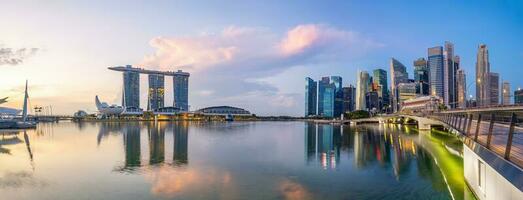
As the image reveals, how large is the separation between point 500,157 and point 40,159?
1586 inches

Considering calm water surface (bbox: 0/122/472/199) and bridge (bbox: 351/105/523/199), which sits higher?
bridge (bbox: 351/105/523/199)

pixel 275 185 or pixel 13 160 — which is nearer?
pixel 275 185

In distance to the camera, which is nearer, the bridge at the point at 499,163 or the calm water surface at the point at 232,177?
the bridge at the point at 499,163

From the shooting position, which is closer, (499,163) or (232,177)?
(499,163)

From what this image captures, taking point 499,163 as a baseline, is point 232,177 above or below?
below

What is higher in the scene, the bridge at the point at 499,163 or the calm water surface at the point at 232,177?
the bridge at the point at 499,163

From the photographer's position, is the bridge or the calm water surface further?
the calm water surface

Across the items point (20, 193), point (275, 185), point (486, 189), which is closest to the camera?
point (486, 189)

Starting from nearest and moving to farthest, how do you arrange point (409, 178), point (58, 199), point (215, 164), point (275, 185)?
point (58, 199), point (275, 185), point (409, 178), point (215, 164)

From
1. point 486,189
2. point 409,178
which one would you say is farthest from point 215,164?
point 486,189

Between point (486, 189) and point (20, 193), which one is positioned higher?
point (486, 189)

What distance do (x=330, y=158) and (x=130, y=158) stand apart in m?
20.2

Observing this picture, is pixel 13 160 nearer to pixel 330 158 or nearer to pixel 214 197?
pixel 214 197

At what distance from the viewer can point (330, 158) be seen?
3831 cm
